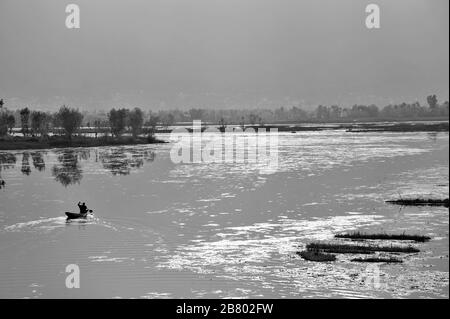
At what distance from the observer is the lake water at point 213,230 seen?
74.9 ft

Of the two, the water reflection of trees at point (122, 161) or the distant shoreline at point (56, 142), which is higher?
the distant shoreline at point (56, 142)

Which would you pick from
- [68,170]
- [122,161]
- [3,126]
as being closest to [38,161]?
[122,161]

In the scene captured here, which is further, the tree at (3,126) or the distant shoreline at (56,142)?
the tree at (3,126)

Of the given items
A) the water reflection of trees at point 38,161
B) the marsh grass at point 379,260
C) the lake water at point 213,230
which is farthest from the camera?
the water reflection of trees at point 38,161

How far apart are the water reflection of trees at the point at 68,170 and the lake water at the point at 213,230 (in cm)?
37

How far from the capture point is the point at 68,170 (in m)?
66.3

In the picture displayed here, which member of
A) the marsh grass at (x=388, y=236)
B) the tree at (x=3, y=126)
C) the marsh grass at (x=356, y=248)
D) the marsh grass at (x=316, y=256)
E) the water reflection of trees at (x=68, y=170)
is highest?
the tree at (x=3, y=126)

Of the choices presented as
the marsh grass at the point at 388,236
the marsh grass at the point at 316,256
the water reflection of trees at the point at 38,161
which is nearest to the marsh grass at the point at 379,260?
the marsh grass at the point at 316,256

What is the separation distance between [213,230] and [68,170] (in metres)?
37.1

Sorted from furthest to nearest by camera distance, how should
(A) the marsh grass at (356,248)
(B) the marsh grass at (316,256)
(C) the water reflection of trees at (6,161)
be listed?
(C) the water reflection of trees at (6,161) → (A) the marsh grass at (356,248) → (B) the marsh grass at (316,256)

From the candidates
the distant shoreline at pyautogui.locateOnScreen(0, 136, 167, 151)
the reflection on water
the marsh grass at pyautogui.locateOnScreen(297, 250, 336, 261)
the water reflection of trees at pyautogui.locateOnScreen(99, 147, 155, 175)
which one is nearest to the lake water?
the marsh grass at pyautogui.locateOnScreen(297, 250, 336, 261)

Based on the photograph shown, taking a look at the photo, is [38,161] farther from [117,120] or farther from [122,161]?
[117,120]

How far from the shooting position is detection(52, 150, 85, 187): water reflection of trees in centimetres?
5744

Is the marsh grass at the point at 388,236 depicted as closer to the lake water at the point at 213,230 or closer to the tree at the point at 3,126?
the lake water at the point at 213,230
